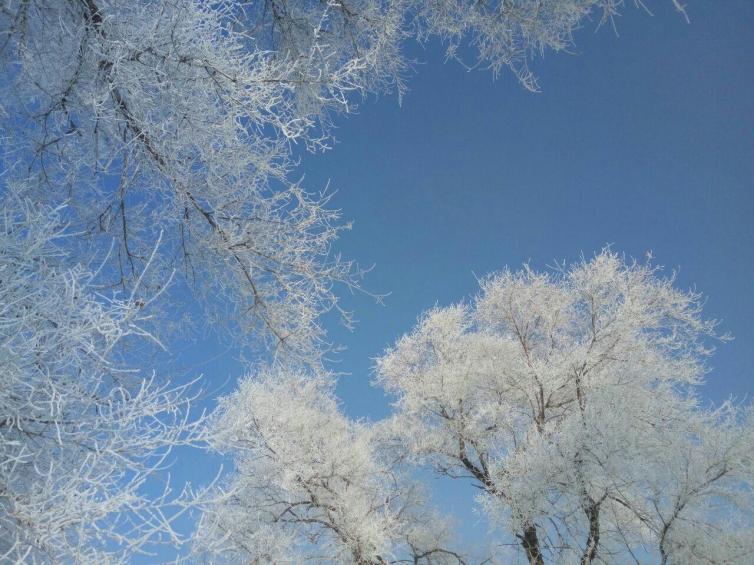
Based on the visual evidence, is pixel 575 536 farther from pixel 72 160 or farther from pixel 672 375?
pixel 72 160

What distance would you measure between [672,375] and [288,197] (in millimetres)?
9749

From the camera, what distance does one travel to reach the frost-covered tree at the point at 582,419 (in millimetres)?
7352

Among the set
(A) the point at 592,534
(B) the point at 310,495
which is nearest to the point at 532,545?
(A) the point at 592,534

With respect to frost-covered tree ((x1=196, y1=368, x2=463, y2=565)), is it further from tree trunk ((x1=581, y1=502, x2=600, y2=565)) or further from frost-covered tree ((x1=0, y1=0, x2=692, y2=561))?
frost-covered tree ((x1=0, y1=0, x2=692, y2=561))

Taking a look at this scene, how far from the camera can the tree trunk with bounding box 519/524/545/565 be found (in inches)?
352

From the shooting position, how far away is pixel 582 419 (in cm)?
816

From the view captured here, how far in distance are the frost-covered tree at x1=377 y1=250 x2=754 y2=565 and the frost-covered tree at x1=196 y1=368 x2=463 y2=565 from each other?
1.37 meters

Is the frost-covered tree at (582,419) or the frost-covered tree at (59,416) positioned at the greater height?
the frost-covered tree at (582,419)

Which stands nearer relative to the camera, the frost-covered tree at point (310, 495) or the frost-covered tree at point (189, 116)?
the frost-covered tree at point (189, 116)

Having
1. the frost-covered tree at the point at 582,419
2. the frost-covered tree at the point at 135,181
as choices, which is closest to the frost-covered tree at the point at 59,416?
the frost-covered tree at the point at 135,181

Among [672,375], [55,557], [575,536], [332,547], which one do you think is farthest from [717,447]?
[55,557]

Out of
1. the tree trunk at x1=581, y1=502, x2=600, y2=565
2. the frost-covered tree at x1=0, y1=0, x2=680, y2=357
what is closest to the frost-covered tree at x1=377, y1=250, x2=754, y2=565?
the tree trunk at x1=581, y1=502, x2=600, y2=565

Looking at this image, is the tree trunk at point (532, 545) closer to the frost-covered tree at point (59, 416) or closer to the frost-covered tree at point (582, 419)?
the frost-covered tree at point (582, 419)

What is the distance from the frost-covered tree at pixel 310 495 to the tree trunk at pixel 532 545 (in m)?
2.03
